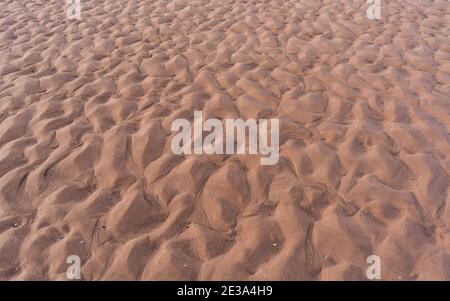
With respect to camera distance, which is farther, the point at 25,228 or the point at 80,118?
the point at 80,118

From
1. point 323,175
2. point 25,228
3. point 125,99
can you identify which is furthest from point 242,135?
point 25,228

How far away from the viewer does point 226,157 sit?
2789 mm

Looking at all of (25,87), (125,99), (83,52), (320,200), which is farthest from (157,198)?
(83,52)

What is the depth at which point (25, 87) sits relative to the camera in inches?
146

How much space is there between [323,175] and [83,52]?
11.0 feet

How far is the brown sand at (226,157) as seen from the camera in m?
2.13

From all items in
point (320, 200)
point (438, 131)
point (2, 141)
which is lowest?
point (438, 131)

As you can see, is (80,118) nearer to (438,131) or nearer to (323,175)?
(323,175)

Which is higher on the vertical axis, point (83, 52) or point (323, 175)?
point (83, 52)

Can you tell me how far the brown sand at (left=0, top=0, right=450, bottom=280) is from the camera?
213 cm

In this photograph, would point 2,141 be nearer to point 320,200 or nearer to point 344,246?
point 320,200
